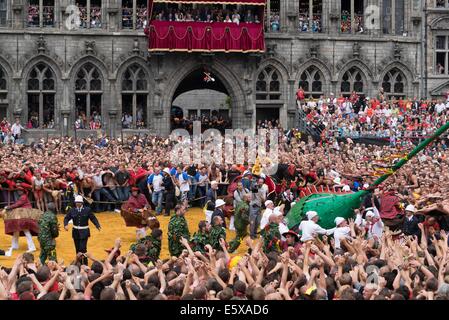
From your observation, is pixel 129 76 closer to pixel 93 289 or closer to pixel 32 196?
pixel 32 196

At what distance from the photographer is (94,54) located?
4500 centimetres

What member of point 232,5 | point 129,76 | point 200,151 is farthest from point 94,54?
point 200,151

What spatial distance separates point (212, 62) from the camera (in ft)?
151

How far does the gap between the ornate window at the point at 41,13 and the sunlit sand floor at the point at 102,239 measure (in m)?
17.9

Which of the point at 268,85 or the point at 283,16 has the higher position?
the point at 283,16

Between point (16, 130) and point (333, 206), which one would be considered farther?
point (16, 130)

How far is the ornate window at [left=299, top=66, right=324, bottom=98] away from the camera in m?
47.6

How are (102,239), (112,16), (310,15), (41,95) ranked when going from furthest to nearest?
1. (310,15)
2. (112,16)
3. (41,95)
4. (102,239)

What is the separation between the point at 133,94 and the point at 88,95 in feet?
7.49

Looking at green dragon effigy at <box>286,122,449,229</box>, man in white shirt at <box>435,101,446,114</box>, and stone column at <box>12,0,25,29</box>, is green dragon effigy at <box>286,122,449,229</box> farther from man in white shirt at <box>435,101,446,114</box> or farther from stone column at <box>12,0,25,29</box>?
stone column at <box>12,0,25,29</box>

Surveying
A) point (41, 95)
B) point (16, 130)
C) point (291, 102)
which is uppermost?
point (41, 95)

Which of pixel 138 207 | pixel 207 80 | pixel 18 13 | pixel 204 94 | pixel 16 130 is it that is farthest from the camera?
pixel 204 94

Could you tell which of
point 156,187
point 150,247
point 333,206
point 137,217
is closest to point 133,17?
point 156,187

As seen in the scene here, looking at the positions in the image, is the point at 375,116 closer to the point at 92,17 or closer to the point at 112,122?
the point at 112,122
